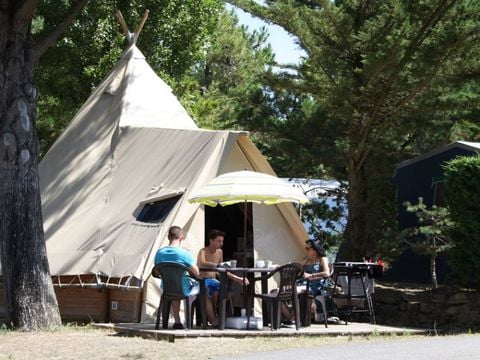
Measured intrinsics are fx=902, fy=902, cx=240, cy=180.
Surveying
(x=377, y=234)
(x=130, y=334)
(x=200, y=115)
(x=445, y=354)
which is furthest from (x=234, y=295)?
(x=200, y=115)

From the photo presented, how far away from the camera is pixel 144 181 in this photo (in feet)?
43.9

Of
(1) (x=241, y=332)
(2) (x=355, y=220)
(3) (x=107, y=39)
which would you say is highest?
(3) (x=107, y=39)

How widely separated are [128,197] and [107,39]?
7.91 meters

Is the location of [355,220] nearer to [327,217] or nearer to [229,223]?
[327,217]

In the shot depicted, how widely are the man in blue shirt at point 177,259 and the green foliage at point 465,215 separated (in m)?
4.80

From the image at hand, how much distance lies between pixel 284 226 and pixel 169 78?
826cm

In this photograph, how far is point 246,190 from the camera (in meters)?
11.4

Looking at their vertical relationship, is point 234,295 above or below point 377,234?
below

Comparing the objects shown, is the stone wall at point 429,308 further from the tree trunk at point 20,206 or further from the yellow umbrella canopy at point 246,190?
the tree trunk at point 20,206

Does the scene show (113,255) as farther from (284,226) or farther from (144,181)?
(284,226)

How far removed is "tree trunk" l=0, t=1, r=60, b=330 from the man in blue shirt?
5.25ft

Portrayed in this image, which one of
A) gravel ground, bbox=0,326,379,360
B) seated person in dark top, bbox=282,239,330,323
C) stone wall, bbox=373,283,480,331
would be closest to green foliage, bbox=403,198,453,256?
stone wall, bbox=373,283,480,331

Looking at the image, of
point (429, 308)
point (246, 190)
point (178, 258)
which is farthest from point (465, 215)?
point (178, 258)

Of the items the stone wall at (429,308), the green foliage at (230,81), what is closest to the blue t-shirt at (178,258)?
the stone wall at (429,308)
